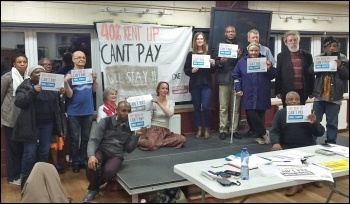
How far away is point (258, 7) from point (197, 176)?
12.9 feet

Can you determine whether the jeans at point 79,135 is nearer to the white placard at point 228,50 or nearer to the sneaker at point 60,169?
the sneaker at point 60,169

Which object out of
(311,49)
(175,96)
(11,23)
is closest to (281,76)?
(175,96)

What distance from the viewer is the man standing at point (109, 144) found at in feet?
10.4

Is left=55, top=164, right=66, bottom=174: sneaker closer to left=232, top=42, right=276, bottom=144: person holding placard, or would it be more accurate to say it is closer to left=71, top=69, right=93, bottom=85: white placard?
left=71, top=69, right=93, bottom=85: white placard

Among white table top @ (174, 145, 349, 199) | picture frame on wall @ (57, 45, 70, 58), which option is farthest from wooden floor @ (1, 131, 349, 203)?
picture frame on wall @ (57, 45, 70, 58)

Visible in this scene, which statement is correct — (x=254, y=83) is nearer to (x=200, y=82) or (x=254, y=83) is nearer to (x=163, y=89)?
(x=200, y=82)

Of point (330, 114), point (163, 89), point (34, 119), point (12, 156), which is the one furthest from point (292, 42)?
point (12, 156)

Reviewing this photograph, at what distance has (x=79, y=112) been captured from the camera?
3797mm

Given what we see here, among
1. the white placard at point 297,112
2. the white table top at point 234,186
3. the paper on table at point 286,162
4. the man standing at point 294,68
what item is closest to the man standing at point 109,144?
the white table top at point 234,186

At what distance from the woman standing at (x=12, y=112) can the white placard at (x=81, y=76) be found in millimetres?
475

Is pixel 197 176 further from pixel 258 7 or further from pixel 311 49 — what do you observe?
pixel 311 49

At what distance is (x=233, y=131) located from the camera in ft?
15.8

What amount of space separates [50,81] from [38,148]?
71 cm

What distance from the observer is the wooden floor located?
7.35 feet
